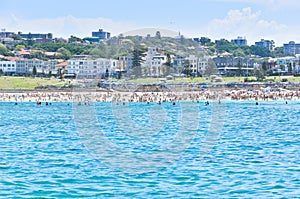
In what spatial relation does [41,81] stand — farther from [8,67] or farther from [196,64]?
[196,64]

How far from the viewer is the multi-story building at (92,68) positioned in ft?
481

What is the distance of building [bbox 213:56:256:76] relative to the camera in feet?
545

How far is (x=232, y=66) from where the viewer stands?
18262 centimetres

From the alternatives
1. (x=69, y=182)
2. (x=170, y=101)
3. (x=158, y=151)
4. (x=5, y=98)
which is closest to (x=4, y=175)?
(x=69, y=182)

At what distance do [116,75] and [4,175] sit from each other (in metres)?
125

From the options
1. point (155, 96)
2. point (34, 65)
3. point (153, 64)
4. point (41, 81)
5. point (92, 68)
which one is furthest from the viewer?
point (34, 65)

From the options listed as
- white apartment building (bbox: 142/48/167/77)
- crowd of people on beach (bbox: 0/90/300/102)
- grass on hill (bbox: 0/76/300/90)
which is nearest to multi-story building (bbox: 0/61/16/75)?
grass on hill (bbox: 0/76/300/90)


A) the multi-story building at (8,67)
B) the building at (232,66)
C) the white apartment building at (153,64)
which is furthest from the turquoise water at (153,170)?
the multi-story building at (8,67)

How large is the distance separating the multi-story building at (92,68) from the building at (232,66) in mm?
32896

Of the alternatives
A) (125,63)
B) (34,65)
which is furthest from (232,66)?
(34,65)

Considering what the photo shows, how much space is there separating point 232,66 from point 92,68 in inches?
1889

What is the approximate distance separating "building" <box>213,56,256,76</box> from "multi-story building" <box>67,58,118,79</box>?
108ft

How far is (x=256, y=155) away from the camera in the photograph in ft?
86.9

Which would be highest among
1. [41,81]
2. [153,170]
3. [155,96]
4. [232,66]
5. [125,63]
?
[125,63]
